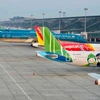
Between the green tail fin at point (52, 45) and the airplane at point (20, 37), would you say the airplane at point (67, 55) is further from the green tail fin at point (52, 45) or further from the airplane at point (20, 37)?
the airplane at point (20, 37)

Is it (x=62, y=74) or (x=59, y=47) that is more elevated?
(x=59, y=47)

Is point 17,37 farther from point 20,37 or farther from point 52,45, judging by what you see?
point 52,45

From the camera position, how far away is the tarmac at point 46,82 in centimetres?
3462

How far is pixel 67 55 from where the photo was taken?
49750mm

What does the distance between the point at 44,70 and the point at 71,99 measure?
63.2 ft

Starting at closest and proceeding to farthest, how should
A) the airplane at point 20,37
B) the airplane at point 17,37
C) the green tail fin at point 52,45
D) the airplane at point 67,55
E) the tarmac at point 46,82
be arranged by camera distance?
the tarmac at point 46,82 → the airplane at point 67,55 → the green tail fin at point 52,45 → the airplane at point 20,37 → the airplane at point 17,37

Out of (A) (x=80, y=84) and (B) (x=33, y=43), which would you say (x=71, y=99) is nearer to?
(A) (x=80, y=84)

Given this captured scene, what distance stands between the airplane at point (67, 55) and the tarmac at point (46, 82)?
155 cm

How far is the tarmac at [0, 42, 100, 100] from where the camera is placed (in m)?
34.6

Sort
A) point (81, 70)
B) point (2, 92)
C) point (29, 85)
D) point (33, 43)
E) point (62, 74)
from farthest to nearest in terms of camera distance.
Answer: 1. point (33, 43)
2. point (81, 70)
3. point (62, 74)
4. point (29, 85)
5. point (2, 92)

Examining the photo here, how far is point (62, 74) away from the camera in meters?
48.4

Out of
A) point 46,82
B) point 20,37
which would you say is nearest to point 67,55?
point 46,82

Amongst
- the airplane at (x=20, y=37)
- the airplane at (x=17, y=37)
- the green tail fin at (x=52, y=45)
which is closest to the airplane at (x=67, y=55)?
the green tail fin at (x=52, y=45)

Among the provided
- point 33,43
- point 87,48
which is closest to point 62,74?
point 87,48
